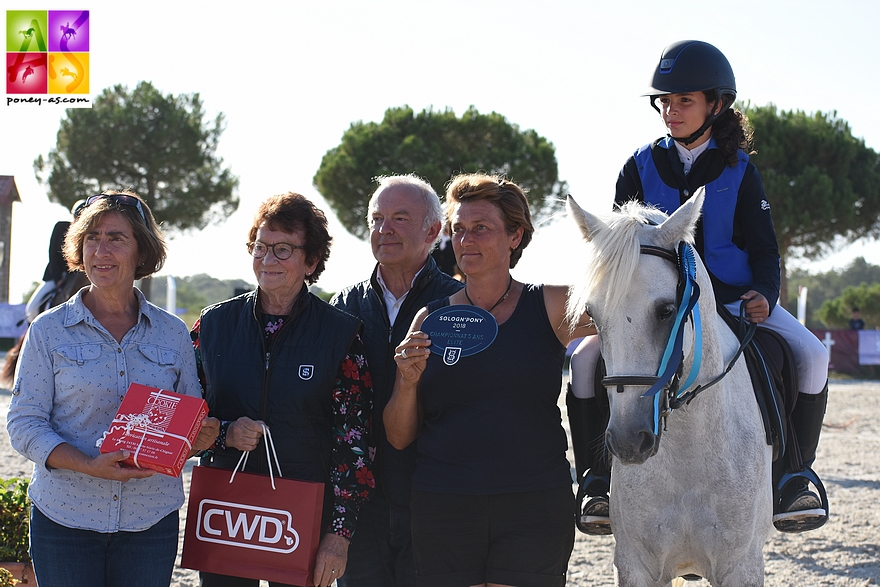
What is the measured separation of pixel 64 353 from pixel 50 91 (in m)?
8.42

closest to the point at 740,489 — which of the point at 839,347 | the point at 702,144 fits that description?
the point at 702,144

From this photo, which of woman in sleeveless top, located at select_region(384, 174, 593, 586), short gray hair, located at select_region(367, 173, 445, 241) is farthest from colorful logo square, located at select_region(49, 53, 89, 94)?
woman in sleeveless top, located at select_region(384, 174, 593, 586)

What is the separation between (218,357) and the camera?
9.44ft

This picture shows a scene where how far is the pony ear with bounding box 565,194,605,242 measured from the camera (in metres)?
2.77

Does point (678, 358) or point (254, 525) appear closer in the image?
point (678, 358)

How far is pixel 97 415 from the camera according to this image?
257 cm

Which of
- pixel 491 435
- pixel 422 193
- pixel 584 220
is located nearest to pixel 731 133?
pixel 584 220

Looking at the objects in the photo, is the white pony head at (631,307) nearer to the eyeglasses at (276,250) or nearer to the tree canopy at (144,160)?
the eyeglasses at (276,250)

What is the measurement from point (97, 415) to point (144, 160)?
108 ft

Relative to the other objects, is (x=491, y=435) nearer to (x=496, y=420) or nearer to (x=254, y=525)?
(x=496, y=420)

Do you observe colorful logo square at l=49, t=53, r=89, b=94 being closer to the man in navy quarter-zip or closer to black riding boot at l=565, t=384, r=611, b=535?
the man in navy quarter-zip

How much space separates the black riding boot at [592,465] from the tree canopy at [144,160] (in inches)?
1203

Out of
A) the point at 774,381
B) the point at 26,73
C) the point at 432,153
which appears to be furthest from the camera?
the point at 432,153

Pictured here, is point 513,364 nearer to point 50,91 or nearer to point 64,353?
point 64,353
